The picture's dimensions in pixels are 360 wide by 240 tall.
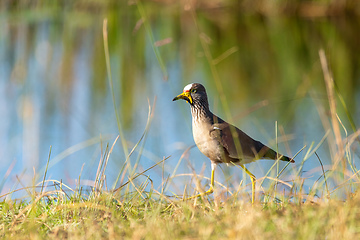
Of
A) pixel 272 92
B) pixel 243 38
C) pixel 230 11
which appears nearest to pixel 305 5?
pixel 230 11

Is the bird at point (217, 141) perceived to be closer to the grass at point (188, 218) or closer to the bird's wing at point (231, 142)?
the bird's wing at point (231, 142)

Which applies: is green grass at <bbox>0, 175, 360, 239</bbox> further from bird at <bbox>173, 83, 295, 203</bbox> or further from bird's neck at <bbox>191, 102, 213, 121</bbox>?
bird's neck at <bbox>191, 102, 213, 121</bbox>

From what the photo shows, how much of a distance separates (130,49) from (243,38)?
3.77 m

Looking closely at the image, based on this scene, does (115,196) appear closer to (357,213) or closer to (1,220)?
(1,220)

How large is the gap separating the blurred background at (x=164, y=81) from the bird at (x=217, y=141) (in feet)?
0.32

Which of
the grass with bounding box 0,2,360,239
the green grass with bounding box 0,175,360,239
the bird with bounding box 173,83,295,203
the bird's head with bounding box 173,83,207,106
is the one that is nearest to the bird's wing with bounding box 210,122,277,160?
the bird with bounding box 173,83,295,203

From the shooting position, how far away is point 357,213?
86.7 inches

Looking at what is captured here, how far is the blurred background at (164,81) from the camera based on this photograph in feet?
10.8

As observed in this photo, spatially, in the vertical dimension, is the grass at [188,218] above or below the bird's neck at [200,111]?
below

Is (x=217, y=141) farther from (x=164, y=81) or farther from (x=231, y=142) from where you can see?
(x=164, y=81)

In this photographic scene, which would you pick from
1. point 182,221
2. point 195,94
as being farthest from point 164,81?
point 182,221

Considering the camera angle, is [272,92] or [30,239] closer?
[30,239]

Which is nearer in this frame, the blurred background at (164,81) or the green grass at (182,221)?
the green grass at (182,221)

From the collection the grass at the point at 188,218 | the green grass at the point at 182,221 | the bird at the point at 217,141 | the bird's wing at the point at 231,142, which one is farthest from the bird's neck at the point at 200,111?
the green grass at the point at 182,221
